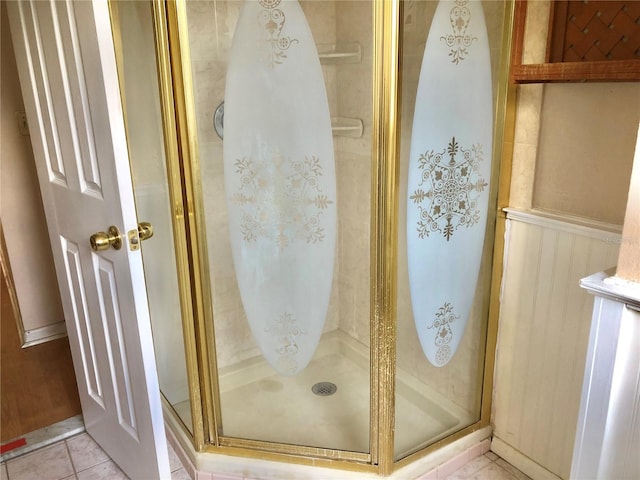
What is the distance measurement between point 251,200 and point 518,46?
0.89 m

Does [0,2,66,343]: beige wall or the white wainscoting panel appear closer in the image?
the white wainscoting panel

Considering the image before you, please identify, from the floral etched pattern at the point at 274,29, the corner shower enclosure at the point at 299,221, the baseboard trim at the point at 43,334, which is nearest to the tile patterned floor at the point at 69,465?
the corner shower enclosure at the point at 299,221

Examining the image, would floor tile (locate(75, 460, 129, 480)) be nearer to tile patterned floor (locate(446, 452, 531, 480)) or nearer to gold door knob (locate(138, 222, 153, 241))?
gold door knob (locate(138, 222, 153, 241))

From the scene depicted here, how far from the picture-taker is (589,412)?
1130 millimetres

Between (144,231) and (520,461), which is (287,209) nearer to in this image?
(144,231)

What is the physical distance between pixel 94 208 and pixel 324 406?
1015mm

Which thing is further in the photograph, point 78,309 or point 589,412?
point 78,309

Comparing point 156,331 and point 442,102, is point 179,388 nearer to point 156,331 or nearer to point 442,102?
point 156,331

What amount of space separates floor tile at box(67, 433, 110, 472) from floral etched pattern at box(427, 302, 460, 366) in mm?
1248

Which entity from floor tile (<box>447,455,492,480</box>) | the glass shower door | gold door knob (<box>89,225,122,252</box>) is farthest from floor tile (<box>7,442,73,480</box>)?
floor tile (<box>447,455,492,480</box>)

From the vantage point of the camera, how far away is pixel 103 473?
69.2 inches

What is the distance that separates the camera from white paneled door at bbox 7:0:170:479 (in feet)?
4.04

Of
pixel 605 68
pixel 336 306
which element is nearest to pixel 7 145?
pixel 336 306

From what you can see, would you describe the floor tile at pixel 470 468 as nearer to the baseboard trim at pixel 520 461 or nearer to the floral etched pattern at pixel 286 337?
the baseboard trim at pixel 520 461
